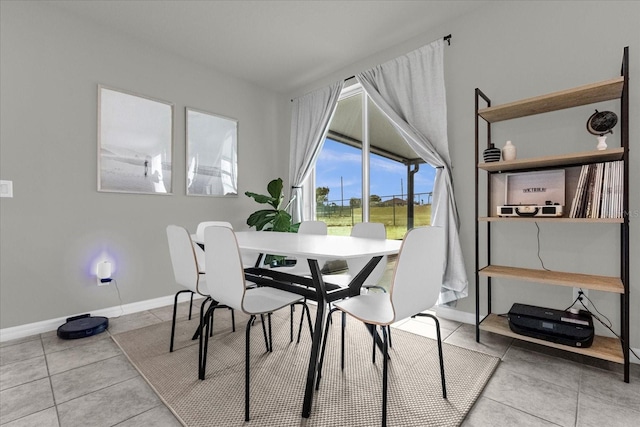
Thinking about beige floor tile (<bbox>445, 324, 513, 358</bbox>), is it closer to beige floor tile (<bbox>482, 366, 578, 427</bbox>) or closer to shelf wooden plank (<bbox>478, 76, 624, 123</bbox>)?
beige floor tile (<bbox>482, 366, 578, 427</bbox>)

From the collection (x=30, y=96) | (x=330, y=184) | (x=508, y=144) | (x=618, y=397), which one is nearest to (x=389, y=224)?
(x=330, y=184)

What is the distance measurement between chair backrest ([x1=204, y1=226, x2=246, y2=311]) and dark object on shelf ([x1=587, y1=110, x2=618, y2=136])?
2.36 meters

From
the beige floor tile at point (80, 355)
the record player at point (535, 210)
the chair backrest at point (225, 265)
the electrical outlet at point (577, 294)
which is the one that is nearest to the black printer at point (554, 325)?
the electrical outlet at point (577, 294)

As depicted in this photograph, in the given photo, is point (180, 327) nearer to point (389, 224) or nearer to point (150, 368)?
point (150, 368)

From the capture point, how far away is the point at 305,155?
409 cm

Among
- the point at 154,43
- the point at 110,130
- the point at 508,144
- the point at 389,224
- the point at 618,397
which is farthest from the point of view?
the point at 389,224

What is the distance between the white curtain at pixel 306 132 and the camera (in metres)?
3.83

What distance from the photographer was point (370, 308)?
1.56m

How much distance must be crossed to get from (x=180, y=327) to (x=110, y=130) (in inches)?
78.7

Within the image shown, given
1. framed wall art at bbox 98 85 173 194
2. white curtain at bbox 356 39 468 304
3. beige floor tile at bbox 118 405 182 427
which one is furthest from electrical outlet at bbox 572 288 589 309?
framed wall art at bbox 98 85 173 194

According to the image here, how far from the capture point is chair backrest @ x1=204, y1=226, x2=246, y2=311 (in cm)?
145

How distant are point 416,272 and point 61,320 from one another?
3.10 m

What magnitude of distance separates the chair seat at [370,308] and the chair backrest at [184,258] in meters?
0.94

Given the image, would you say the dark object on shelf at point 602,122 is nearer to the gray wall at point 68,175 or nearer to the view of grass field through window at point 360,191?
the view of grass field through window at point 360,191
